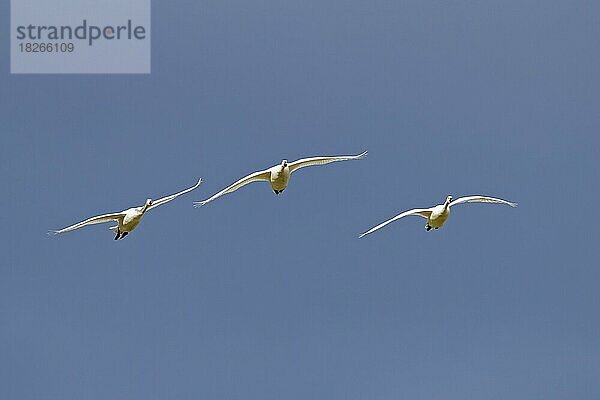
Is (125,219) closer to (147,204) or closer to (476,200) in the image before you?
(147,204)

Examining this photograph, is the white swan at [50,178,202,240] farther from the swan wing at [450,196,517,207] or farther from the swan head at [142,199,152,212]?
the swan wing at [450,196,517,207]

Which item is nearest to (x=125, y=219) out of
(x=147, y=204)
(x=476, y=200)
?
(x=147, y=204)

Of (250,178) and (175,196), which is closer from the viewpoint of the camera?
(175,196)

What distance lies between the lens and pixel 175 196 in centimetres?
4978

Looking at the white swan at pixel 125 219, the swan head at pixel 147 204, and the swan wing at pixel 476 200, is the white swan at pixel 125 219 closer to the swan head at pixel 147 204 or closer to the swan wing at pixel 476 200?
the swan head at pixel 147 204

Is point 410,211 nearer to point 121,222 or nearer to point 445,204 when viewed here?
point 445,204

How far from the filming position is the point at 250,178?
5441cm

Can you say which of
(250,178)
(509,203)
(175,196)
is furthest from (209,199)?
(509,203)

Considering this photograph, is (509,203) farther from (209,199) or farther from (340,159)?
(209,199)

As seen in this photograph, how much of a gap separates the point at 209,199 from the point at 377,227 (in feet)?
27.7

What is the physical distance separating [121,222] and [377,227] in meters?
13.7

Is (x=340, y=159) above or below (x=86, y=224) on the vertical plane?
above

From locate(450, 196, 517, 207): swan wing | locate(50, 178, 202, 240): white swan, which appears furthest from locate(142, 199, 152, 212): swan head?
locate(450, 196, 517, 207): swan wing

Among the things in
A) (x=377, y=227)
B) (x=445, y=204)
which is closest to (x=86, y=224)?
(x=377, y=227)
